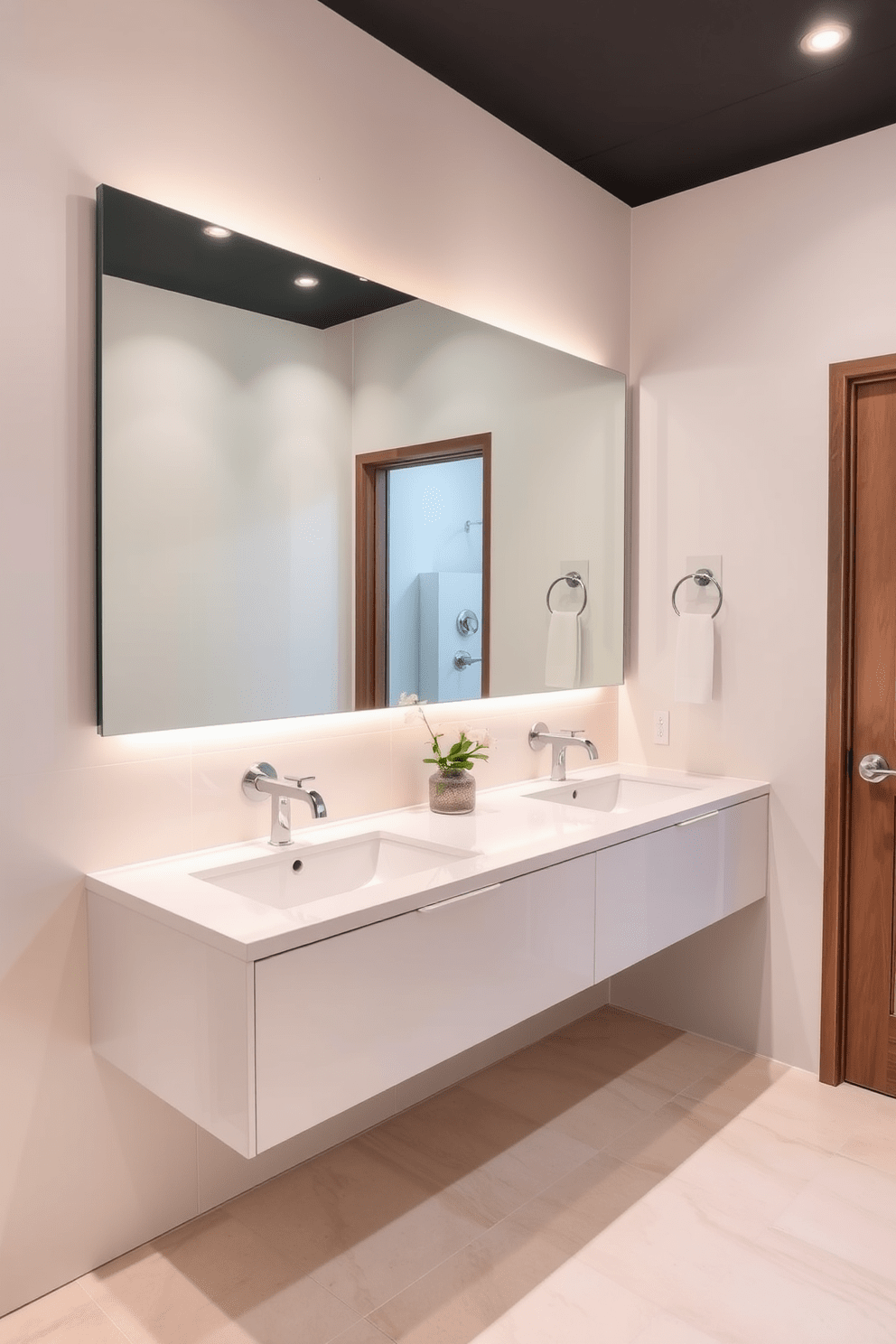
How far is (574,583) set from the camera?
2.79 metres

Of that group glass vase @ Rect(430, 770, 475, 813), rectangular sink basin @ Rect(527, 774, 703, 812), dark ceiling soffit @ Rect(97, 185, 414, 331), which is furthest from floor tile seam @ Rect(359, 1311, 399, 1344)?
dark ceiling soffit @ Rect(97, 185, 414, 331)

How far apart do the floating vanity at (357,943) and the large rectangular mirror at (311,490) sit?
0.33 metres

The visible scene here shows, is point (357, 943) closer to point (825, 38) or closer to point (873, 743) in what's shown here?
point (873, 743)

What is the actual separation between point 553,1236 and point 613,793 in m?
1.26

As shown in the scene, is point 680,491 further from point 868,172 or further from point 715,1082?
point 715,1082

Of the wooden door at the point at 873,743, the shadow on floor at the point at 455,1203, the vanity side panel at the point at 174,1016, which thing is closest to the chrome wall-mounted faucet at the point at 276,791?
the vanity side panel at the point at 174,1016

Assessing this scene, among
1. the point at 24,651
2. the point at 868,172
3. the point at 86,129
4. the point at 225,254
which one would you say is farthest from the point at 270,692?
the point at 868,172

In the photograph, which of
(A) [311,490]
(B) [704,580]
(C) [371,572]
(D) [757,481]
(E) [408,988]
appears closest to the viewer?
(E) [408,988]

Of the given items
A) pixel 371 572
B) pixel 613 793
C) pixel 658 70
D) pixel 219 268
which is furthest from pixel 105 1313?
pixel 658 70

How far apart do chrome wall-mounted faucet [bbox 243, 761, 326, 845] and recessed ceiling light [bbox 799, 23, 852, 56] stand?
1968 mm

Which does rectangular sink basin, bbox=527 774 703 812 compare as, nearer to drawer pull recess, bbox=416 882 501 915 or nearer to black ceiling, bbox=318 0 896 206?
drawer pull recess, bbox=416 882 501 915

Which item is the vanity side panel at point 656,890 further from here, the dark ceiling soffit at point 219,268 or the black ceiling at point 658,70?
the black ceiling at point 658,70

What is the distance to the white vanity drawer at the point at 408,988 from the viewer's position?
1.48 m

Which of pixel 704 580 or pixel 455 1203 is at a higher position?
pixel 704 580
